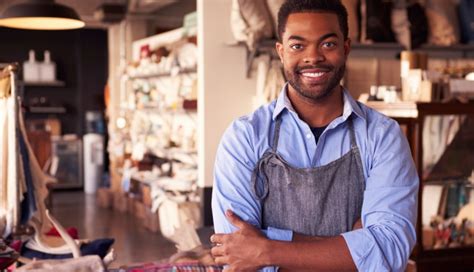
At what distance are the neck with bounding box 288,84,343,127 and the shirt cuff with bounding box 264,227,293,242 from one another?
1.01 feet

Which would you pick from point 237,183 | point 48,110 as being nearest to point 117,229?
point 48,110

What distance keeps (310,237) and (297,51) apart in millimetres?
484

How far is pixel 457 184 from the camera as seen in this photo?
5121 millimetres

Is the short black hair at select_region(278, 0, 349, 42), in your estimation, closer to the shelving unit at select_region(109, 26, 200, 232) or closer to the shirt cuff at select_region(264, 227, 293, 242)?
the shirt cuff at select_region(264, 227, 293, 242)

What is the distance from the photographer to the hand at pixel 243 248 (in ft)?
5.56

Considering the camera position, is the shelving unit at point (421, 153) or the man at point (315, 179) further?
the shelving unit at point (421, 153)

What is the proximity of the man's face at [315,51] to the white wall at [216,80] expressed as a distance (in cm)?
401

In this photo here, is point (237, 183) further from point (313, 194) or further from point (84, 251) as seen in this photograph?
point (84, 251)

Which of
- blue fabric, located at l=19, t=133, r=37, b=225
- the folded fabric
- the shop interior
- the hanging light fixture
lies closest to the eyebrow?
the shop interior

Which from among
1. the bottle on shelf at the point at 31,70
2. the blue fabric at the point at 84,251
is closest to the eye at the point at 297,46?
the blue fabric at the point at 84,251

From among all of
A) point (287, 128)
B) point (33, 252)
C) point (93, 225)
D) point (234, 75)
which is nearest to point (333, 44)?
point (287, 128)

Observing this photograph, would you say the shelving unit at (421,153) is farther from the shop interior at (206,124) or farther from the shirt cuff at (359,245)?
the shirt cuff at (359,245)

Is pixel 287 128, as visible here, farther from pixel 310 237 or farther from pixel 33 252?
pixel 33 252

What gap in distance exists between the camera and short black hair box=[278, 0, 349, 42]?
5.80 ft
